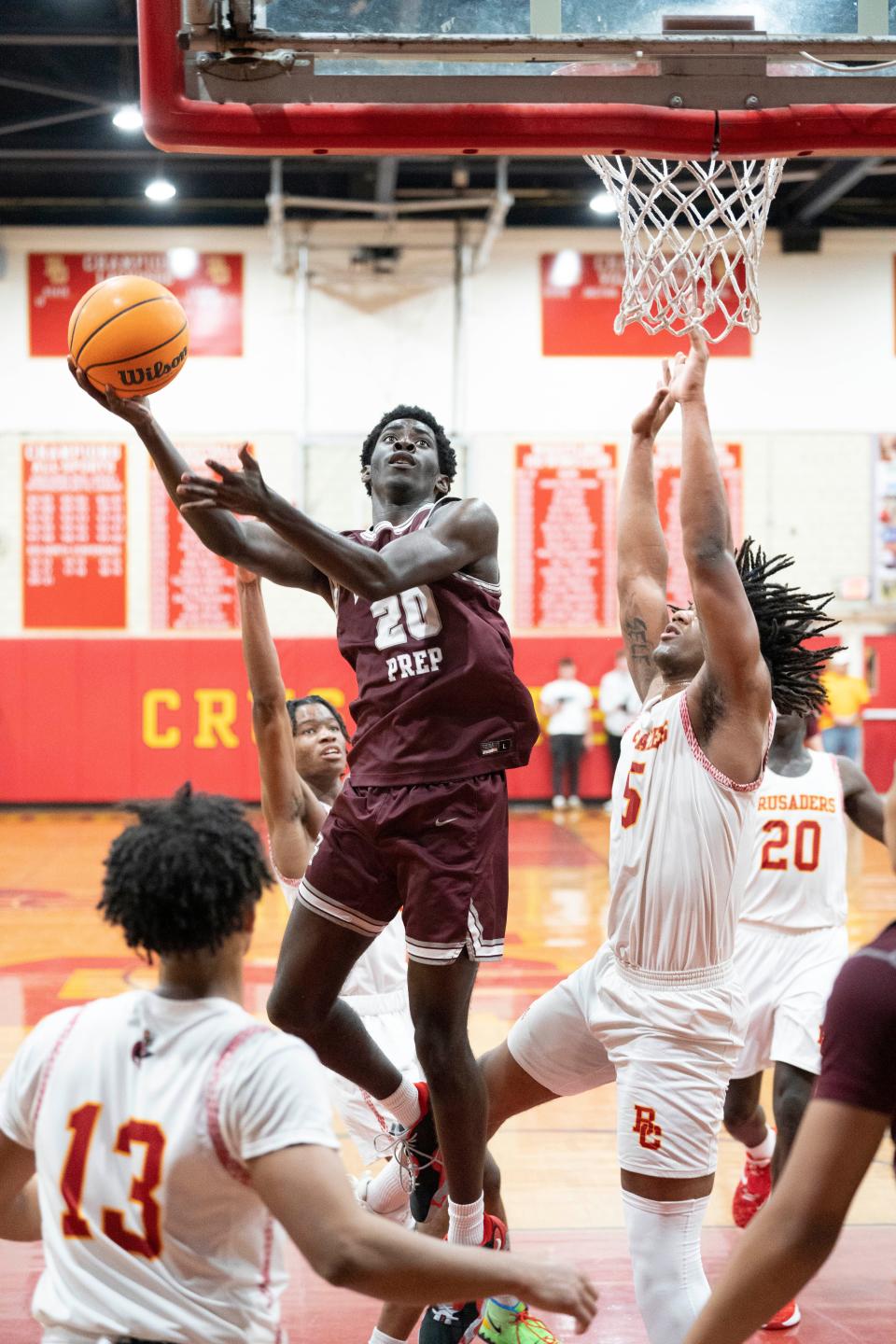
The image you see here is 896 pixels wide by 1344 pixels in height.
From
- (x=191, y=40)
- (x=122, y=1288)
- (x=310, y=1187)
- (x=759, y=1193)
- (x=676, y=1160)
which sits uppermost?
(x=191, y=40)

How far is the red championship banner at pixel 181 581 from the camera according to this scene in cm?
1616

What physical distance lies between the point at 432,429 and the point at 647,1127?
1975mm

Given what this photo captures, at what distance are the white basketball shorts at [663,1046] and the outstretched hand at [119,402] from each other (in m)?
1.74

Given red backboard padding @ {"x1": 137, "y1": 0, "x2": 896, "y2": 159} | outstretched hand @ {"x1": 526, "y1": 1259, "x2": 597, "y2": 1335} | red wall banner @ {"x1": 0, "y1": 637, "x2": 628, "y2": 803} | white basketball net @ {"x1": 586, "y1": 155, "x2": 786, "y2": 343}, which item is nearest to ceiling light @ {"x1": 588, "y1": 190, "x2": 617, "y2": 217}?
red wall banner @ {"x1": 0, "y1": 637, "x2": 628, "y2": 803}

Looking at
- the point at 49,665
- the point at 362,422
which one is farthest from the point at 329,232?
the point at 49,665

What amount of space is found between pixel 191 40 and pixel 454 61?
0.73m

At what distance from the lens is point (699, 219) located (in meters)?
4.53

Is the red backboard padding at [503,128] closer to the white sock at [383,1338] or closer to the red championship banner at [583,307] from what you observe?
the white sock at [383,1338]

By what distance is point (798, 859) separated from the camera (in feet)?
16.2

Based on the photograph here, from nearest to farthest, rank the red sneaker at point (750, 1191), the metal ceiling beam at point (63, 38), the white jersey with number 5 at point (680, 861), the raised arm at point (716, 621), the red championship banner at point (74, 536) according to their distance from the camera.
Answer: the raised arm at point (716, 621) < the white jersey with number 5 at point (680, 861) < the red sneaker at point (750, 1191) < the metal ceiling beam at point (63, 38) < the red championship banner at point (74, 536)

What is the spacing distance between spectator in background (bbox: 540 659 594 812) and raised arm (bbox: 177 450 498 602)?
11.9m

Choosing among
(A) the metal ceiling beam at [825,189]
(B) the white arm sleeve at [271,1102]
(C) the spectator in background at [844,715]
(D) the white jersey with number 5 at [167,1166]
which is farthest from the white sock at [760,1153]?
(A) the metal ceiling beam at [825,189]

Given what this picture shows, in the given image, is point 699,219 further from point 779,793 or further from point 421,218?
point 421,218

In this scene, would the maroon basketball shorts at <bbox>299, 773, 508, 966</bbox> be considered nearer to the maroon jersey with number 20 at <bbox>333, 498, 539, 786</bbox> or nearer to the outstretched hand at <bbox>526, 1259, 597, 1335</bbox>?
the maroon jersey with number 20 at <bbox>333, 498, 539, 786</bbox>
